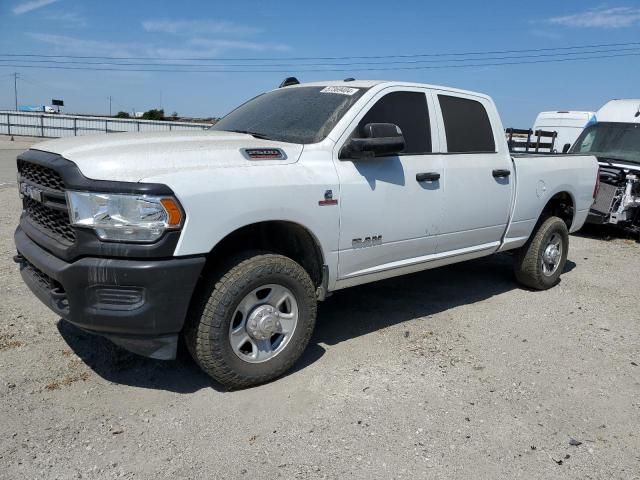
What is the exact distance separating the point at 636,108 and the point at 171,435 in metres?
10.3

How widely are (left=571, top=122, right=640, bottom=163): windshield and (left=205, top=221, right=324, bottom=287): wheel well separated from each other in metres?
7.82

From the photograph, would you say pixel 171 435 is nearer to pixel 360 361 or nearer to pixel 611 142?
pixel 360 361

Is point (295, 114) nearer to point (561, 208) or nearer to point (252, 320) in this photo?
point (252, 320)

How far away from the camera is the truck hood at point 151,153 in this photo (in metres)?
3.02

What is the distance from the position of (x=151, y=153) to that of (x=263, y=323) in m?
1.23

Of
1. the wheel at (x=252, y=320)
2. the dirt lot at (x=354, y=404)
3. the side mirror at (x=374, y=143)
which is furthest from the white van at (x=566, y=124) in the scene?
the wheel at (x=252, y=320)

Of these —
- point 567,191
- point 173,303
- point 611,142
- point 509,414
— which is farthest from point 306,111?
point 611,142

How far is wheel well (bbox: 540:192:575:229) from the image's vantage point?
620 centimetres

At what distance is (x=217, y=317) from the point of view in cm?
328

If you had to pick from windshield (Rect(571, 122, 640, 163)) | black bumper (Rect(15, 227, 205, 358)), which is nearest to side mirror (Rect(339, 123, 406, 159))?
black bumper (Rect(15, 227, 205, 358))

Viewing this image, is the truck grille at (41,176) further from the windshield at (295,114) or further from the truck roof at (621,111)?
the truck roof at (621,111)

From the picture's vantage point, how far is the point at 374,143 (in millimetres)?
3781

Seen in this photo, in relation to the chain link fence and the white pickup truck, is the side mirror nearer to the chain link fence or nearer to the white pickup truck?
the white pickup truck

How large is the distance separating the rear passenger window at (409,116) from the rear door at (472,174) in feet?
0.60
